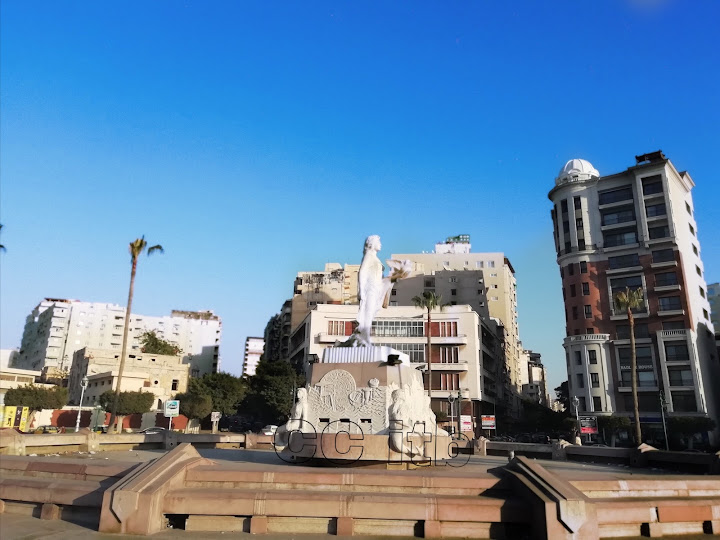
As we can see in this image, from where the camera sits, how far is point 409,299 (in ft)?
277

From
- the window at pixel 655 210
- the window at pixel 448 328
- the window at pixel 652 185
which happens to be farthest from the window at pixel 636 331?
the window at pixel 448 328

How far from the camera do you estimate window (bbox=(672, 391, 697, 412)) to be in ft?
177

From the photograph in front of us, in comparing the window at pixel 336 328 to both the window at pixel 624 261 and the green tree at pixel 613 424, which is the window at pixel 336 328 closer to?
the green tree at pixel 613 424

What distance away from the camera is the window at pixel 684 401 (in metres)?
53.8

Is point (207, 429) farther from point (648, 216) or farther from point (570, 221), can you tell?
point (648, 216)

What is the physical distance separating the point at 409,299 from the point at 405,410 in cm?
6869

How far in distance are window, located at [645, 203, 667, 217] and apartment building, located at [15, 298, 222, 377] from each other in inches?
3395

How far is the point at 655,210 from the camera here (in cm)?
6159

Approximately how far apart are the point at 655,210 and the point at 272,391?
4860 cm

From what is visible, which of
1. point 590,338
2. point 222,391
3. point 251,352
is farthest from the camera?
point 251,352

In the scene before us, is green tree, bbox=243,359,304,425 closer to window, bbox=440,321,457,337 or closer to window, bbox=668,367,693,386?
window, bbox=440,321,457,337

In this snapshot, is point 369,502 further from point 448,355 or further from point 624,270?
point 624,270

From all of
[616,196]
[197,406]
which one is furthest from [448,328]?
[197,406]

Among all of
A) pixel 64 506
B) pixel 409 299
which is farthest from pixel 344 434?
pixel 409 299
